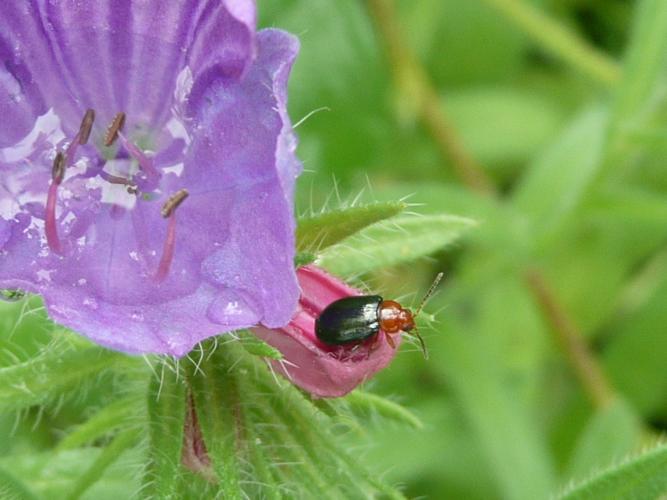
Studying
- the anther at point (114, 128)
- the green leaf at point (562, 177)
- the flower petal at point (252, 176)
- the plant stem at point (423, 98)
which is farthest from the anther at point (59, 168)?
the plant stem at point (423, 98)

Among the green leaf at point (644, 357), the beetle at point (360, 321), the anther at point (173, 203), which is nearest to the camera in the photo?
the beetle at point (360, 321)

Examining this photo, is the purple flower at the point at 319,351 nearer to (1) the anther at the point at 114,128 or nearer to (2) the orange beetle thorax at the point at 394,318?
(2) the orange beetle thorax at the point at 394,318

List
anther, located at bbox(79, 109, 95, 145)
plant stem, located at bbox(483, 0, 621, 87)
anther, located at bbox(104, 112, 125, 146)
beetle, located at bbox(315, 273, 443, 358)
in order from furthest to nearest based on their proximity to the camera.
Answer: plant stem, located at bbox(483, 0, 621, 87) < anther, located at bbox(104, 112, 125, 146) < anther, located at bbox(79, 109, 95, 145) < beetle, located at bbox(315, 273, 443, 358)

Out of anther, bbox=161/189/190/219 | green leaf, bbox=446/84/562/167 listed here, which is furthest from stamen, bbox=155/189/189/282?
green leaf, bbox=446/84/562/167

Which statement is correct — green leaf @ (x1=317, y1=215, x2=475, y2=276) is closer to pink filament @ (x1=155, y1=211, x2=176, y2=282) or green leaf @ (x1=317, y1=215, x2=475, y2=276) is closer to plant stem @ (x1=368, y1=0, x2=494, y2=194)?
pink filament @ (x1=155, y1=211, x2=176, y2=282)

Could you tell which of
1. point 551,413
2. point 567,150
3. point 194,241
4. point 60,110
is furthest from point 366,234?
point 551,413

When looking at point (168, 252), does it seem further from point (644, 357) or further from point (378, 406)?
point (644, 357)
